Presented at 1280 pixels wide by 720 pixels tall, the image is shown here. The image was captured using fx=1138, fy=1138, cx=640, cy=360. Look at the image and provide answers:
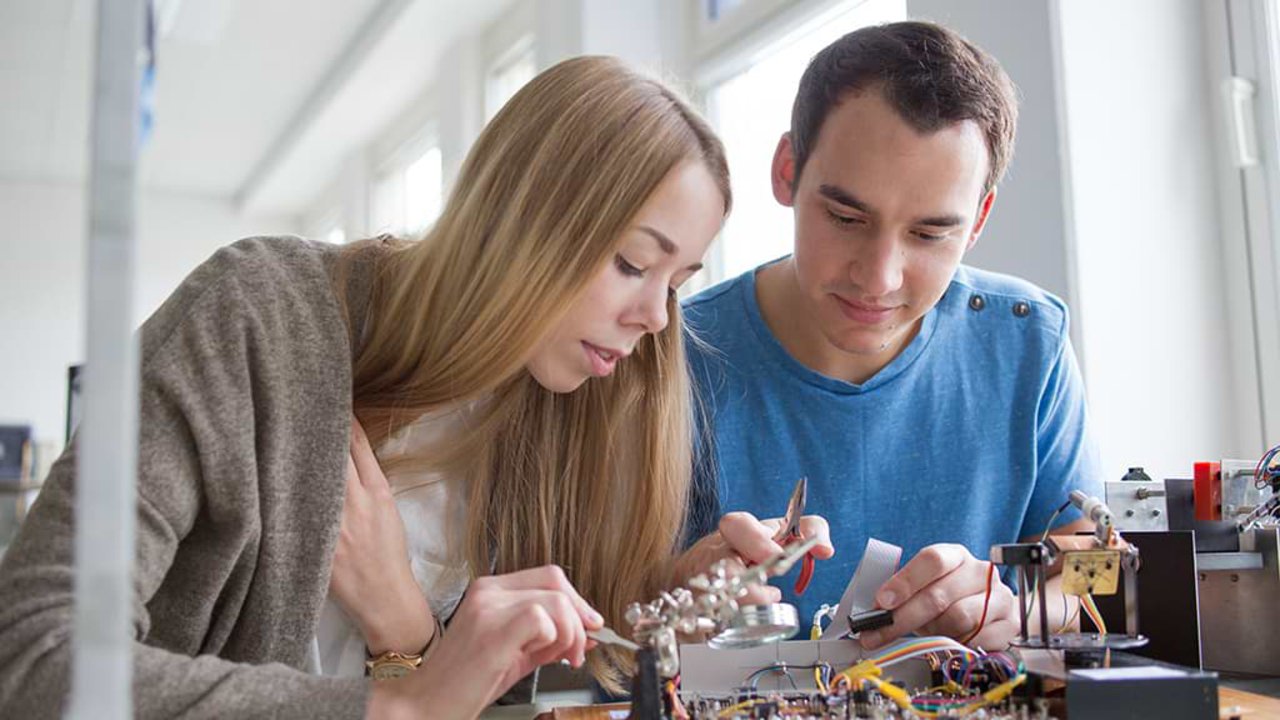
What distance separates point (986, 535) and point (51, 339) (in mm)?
7692

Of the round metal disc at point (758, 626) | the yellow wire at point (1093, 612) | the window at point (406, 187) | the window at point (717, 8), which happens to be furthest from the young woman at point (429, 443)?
the window at point (406, 187)

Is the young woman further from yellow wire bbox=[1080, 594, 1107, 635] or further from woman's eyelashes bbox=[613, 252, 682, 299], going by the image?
yellow wire bbox=[1080, 594, 1107, 635]

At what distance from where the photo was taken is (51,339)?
310 inches

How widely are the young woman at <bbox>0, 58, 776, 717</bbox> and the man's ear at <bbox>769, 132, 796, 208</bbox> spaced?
0.21m

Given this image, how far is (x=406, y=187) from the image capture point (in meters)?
6.68

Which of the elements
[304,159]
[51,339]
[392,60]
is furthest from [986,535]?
[51,339]

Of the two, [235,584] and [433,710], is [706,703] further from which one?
[235,584]

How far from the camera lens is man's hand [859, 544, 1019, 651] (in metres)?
1.24

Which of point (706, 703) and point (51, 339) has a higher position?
point (51, 339)

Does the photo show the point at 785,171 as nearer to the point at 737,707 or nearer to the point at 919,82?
the point at 919,82

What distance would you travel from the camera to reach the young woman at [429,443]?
0.96 meters

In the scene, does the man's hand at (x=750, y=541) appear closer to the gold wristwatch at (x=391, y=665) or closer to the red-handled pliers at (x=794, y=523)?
the red-handled pliers at (x=794, y=523)

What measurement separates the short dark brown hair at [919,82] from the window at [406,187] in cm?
425

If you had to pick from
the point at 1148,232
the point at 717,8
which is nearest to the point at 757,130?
the point at 717,8
